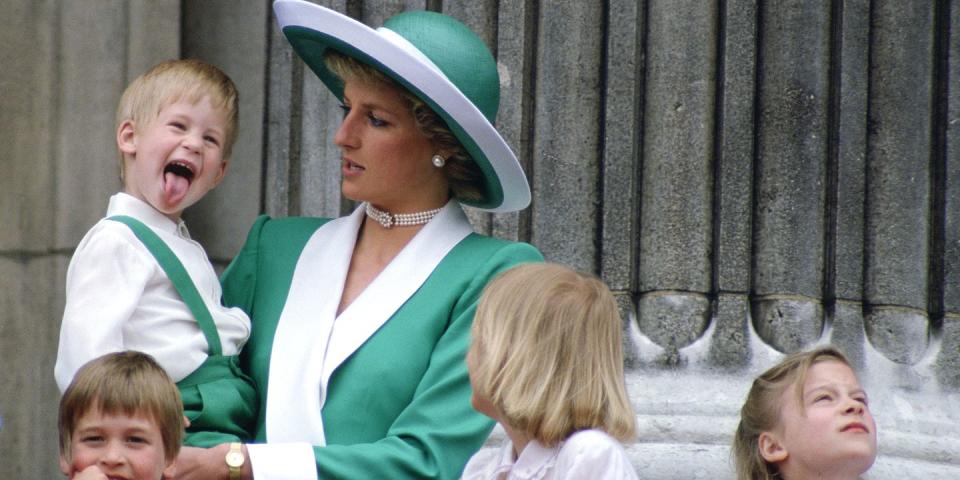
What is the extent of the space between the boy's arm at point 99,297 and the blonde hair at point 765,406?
1.25 metres

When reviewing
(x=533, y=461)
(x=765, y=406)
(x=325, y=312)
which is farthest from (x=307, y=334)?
(x=765, y=406)

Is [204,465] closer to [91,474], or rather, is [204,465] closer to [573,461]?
[91,474]

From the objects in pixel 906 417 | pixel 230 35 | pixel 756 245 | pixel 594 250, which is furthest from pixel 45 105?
pixel 906 417

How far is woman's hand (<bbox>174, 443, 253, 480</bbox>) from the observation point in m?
3.82

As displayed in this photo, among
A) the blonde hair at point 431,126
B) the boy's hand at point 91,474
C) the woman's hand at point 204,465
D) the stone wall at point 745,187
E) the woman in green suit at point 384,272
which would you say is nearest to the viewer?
the boy's hand at point 91,474

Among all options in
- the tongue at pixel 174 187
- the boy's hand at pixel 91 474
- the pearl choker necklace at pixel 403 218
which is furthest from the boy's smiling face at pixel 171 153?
the boy's hand at pixel 91 474

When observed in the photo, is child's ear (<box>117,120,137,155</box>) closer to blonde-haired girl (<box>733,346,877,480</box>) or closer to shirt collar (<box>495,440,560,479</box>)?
shirt collar (<box>495,440,560,479</box>)

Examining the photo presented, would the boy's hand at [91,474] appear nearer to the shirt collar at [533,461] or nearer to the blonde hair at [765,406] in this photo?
the shirt collar at [533,461]

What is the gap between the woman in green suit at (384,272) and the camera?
397 cm

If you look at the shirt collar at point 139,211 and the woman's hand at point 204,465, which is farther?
the shirt collar at point 139,211

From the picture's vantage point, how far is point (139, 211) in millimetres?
4102

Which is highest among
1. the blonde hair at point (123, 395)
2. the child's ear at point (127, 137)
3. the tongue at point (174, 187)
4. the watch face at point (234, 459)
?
the child's ear at point (127, 137)

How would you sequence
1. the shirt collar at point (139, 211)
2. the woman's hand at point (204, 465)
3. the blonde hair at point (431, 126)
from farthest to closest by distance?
the blonde hair at point (431, 126) < the shirt collar at point (139, 211) < the woman's hand at point (204, 465)

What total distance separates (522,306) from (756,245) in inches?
49.9
